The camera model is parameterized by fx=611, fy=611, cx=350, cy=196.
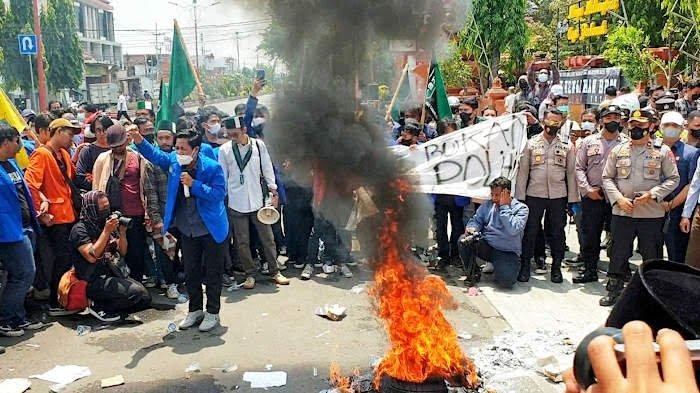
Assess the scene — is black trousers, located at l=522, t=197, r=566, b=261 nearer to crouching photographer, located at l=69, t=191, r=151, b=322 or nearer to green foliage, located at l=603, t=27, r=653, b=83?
crouching photographer, located at l=69, t=191, r=151, b=322

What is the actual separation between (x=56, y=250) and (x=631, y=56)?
14300 mm

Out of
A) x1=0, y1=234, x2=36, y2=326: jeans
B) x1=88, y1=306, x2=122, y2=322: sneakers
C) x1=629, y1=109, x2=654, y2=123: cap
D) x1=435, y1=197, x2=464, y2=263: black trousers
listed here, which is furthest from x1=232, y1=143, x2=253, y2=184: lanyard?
x1=629, y1=109, x2=654, y2=123: cap

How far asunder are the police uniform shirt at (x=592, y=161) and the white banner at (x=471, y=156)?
0.71 metres

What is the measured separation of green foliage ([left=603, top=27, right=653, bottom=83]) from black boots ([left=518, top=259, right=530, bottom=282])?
9647 mm

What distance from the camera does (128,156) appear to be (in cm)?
657

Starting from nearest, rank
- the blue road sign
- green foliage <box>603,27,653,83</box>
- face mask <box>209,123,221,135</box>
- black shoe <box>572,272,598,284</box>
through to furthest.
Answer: black shoe <box>572,272,598,284</box>, face mask <box>209,123,221,135</box>, the blue road sign, green foliage <box>603,27,653,83</box>

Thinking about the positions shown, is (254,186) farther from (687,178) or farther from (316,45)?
(687,178)

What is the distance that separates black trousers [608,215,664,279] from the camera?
617 cm

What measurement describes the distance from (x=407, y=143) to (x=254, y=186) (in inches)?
77.1

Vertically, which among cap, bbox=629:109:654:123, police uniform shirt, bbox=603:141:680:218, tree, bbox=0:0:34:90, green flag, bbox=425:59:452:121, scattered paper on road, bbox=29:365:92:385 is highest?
tree, bbox=0:0:34:90

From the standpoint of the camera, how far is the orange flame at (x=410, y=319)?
4.16m

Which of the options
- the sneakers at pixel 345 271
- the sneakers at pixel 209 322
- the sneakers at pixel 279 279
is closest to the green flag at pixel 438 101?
the sneakers at pixel 345 271

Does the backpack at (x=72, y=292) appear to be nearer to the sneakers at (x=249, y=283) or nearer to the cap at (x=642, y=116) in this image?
the sneakers at (x=249, y=283)

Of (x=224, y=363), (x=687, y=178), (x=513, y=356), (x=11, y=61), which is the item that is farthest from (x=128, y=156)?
(x=11, y=61)
